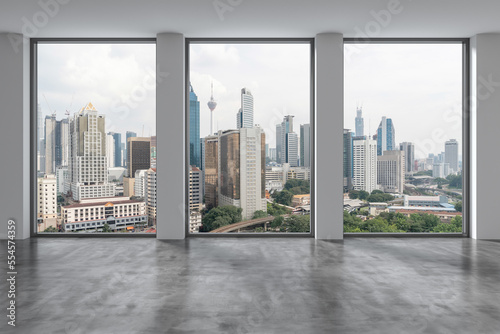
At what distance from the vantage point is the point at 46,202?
19.7 ft

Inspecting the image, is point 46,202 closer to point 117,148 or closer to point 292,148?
point 117,148

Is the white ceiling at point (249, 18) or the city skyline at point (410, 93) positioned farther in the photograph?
the city skyline at point (410, 93)

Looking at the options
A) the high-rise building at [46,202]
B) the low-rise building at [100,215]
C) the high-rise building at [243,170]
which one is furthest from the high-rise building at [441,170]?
the high-rise building at [46,202]

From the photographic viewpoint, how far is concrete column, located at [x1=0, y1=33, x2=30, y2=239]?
5.72 meters

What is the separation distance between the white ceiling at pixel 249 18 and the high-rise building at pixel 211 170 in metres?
1.73

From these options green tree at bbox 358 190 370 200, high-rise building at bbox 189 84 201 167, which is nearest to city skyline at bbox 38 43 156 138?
high-rise building at bbox 189 84 201 167

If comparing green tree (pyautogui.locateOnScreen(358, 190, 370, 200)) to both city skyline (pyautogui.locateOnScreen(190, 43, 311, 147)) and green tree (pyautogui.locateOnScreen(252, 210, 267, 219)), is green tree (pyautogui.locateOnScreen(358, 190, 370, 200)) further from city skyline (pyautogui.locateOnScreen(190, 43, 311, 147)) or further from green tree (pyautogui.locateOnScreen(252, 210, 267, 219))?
green tree (pyautogui.locateOnScreen(252, 210, 267, 219))

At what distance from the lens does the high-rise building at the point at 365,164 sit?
601cm

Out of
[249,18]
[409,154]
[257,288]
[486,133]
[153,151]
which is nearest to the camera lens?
[257,288]

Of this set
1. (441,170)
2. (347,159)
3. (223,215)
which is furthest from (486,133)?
(223,215)

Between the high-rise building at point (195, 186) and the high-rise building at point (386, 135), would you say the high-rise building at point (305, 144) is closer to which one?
the high-rise building at point (386, 135)

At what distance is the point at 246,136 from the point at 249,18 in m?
1.84

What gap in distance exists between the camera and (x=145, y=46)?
606 centimetres

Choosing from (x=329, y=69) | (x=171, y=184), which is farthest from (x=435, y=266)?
(x=171, y=184)
